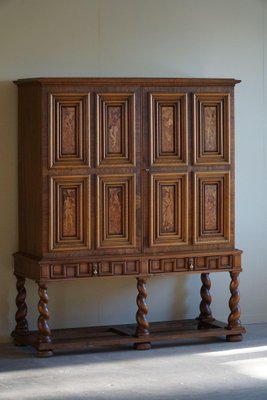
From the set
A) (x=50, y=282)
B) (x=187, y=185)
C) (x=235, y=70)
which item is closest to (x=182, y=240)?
(x=187, y=185)

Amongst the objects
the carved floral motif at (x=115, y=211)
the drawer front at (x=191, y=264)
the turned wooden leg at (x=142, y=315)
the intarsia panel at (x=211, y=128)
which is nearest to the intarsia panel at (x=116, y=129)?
the carved floral motif at (x=115, y=211)

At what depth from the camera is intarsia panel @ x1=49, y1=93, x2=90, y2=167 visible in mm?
7754

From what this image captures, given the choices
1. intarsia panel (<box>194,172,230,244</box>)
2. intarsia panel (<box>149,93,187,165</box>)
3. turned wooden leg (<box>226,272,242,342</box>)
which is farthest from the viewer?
turned wooden leg (<box>226,272,242,342</box>)

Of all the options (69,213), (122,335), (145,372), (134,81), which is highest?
(134,81)

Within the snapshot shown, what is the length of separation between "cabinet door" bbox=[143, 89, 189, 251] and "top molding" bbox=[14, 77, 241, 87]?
75mm

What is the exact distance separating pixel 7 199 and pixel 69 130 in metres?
0.80

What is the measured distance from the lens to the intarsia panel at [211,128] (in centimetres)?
811

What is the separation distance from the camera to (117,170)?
791 centimetres

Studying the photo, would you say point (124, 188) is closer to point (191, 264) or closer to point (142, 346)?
point (191, 264)

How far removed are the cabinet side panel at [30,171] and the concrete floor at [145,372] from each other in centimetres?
81

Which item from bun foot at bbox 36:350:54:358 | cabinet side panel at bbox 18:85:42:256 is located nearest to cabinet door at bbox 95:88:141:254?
cabinet side panel at bbox 18:85:42:256

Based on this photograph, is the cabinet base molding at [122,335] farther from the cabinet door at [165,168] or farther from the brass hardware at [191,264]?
the cabinet door at [165,168]

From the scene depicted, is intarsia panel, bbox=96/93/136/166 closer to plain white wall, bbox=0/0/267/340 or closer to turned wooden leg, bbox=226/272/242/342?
plain white wall, bbox=0/0/267/340

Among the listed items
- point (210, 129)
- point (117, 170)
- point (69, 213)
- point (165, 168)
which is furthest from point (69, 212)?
point (210, 129)
